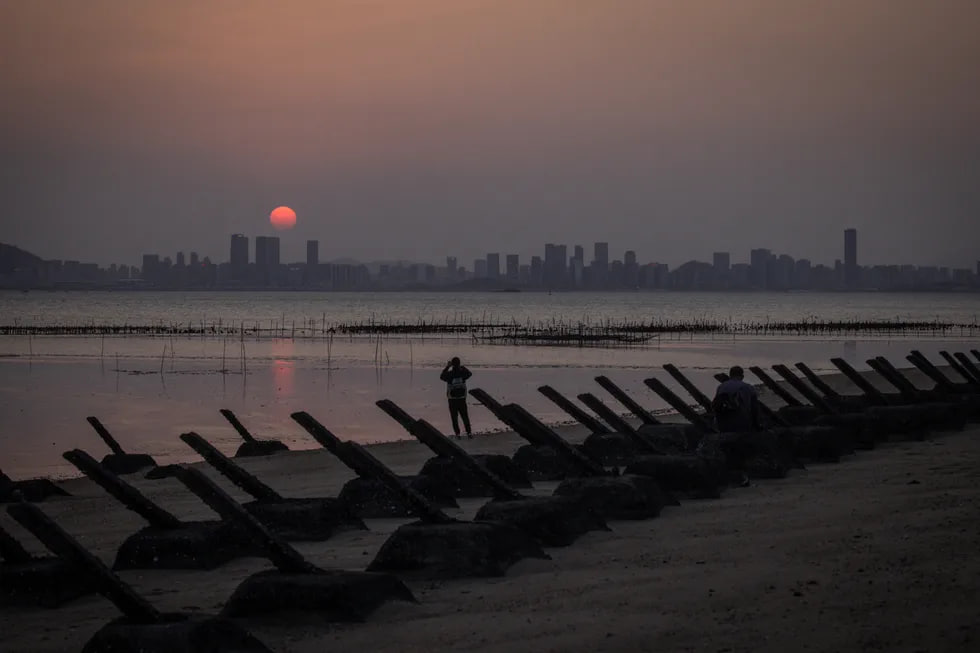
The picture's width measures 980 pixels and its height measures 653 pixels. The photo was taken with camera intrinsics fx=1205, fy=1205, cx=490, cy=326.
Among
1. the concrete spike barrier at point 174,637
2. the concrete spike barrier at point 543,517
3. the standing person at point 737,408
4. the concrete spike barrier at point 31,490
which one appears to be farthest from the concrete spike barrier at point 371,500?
the concrete spike barrier at point 31,490

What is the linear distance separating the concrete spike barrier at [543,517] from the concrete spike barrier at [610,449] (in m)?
5.37

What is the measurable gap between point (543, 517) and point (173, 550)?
3.41m

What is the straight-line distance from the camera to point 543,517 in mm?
11227

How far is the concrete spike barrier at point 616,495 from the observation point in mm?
12453

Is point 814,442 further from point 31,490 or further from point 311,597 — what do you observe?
point 31,490

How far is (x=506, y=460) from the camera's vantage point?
15297 mm

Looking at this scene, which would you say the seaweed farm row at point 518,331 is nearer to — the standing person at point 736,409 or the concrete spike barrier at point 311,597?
the standing person at point 736,409

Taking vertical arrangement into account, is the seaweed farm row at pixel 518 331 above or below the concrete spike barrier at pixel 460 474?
below

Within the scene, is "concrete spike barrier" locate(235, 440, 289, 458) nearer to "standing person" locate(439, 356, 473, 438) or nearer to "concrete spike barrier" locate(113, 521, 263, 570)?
"standing person" locate(439, 356, 473, 438)

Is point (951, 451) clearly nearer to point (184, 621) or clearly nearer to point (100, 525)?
point (100, 525)

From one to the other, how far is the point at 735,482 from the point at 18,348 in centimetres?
7046

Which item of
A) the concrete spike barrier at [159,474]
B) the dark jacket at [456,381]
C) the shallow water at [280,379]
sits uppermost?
the dark jacket at [456,381]

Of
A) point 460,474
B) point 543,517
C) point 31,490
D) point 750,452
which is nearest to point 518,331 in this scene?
point 31,490

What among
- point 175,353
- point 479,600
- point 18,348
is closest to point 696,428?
point 479,600
